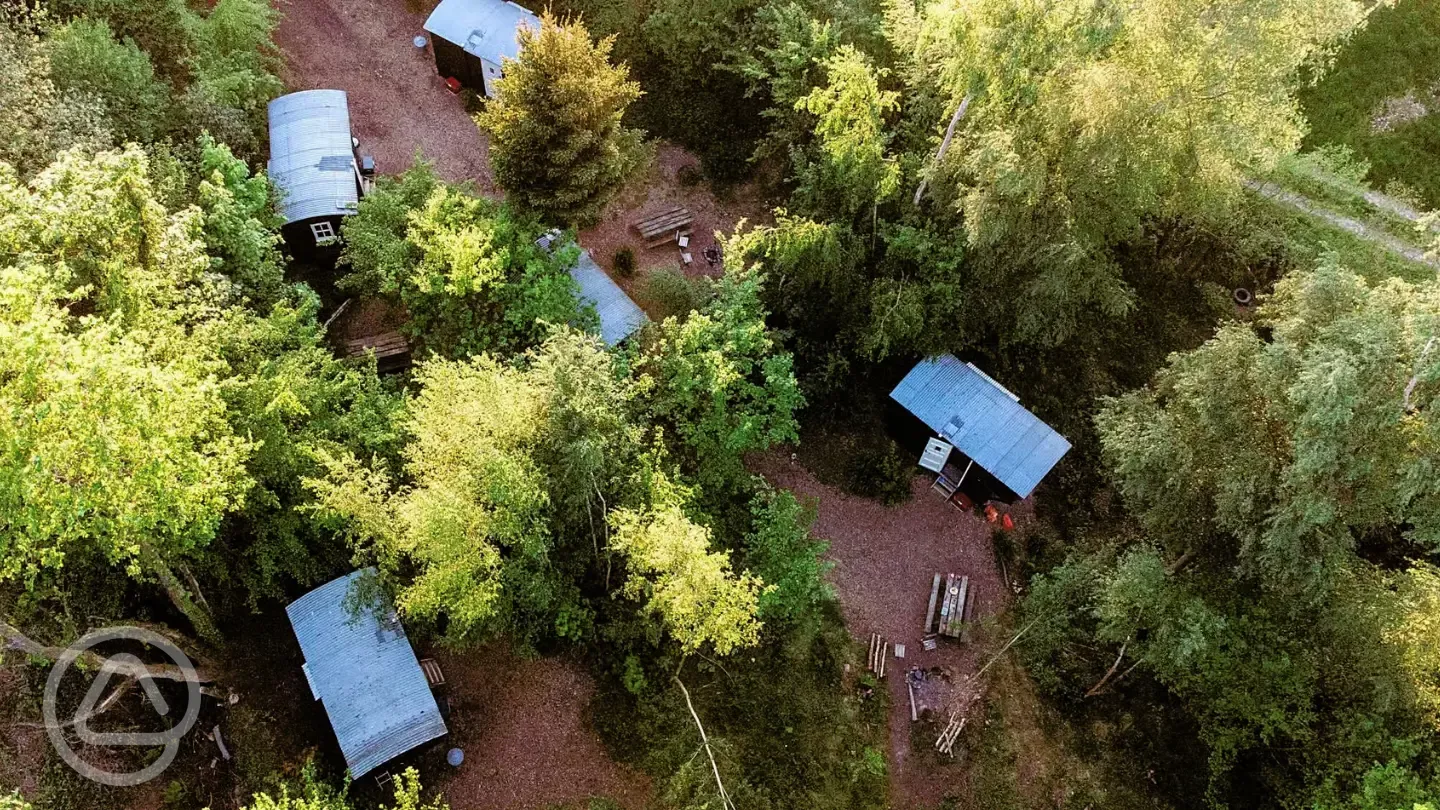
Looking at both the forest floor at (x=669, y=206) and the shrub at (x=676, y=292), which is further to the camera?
the forest floor at (x=669, y=206)

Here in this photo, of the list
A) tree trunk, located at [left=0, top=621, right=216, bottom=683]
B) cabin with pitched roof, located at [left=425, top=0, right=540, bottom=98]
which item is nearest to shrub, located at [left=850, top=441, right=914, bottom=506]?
cabin with pitched roof, located at [left=425, top=0, right=540, bottom=98]

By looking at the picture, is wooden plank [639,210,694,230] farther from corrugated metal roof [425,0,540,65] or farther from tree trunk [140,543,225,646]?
tree trunk [140,543,225,646]

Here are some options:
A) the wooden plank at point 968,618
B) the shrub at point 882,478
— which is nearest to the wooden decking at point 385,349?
the shrub at point 882,478

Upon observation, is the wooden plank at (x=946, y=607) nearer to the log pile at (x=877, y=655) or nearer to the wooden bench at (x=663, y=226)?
the log pile at (x=877, y=655)

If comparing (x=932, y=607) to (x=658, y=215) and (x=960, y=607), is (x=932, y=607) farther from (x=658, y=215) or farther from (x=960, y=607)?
(x=658, y=215)

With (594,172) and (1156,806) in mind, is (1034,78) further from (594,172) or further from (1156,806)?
(1156,806)

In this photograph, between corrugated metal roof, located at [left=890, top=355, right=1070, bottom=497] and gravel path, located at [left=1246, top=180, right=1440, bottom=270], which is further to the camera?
gravel path, located at [left=1246, top=180, right=1440, bottom=270]

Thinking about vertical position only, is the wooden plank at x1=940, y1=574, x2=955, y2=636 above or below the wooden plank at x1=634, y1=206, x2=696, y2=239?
below

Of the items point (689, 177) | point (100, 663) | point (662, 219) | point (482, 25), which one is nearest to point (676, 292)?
point (662, 219)
